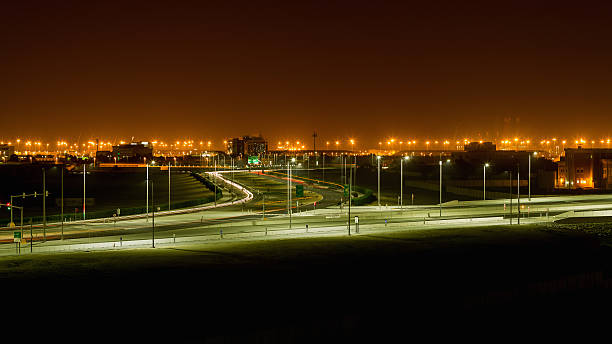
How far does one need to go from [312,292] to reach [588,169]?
246 ft

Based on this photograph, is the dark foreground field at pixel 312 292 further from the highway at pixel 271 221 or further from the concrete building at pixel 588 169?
the concrete building at pixel 588 169

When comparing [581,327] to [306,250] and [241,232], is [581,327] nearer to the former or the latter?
[306,250]

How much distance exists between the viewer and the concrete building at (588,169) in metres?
81.0

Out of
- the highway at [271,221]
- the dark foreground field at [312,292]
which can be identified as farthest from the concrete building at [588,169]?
the dark foreground field at [312,292]

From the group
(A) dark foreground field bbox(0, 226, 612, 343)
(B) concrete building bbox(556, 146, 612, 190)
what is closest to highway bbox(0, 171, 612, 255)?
(A) dark foreground field bbox(0, 226, 612, 343)

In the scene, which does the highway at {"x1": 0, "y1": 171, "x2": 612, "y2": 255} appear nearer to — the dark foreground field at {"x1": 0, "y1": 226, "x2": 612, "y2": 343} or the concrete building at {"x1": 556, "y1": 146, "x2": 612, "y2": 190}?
the dark foreground field at {"x1": 0, "y1": 226, "x2": 612, "y2": 343}

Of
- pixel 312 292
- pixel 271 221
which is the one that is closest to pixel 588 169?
pixel 271 221

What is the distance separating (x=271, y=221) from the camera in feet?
151

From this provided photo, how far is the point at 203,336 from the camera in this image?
→ 17516 mm

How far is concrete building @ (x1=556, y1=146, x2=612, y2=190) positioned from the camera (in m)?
81.0

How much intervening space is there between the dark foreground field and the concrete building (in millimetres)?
51409

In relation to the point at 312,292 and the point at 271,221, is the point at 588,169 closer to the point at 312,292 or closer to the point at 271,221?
the point at 271,221

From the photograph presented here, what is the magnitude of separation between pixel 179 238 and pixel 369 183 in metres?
67.9

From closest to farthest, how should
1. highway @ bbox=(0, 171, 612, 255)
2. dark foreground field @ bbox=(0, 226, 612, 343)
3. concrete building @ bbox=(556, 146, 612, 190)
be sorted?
dark foreground field @ bbox=(0, 226, 612, 343) < highway @ bbox=(0, 171, 612, 255) < concrete building @ bbox=(556, 146, 612, 190)
